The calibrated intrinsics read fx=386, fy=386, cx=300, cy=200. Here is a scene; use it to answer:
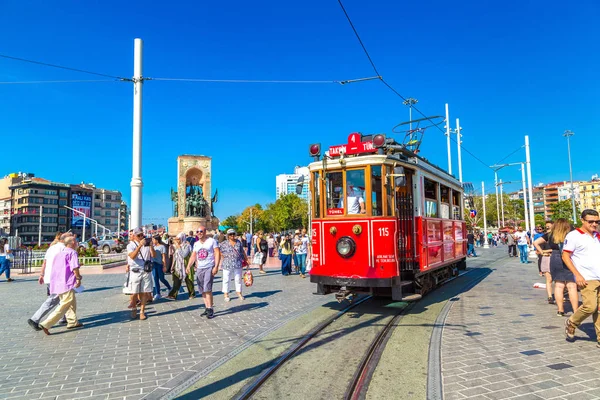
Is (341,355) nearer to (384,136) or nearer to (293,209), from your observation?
(384,136)

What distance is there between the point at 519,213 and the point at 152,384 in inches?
4511

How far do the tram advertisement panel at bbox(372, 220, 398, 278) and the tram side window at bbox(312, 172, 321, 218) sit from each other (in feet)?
4.23

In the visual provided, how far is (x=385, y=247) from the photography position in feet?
24.4

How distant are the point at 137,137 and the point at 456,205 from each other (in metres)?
9.54

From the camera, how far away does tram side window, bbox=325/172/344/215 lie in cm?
801

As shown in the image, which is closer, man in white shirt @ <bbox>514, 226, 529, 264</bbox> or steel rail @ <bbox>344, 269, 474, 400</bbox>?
steel rail @ <bbox>344, 269, 474, 400</bbox>

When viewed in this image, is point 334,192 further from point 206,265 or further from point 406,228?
point 206,265

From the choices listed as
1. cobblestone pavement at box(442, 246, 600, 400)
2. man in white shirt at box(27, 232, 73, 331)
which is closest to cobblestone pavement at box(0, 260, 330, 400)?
man in white shirt at box(27, 232, 73, 331)

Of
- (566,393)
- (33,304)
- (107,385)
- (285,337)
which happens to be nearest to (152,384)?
(107,385)

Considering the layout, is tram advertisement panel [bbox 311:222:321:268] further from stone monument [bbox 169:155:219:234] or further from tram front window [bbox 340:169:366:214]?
stone monument [bbox 169:155:219:234]

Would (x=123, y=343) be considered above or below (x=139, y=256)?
below

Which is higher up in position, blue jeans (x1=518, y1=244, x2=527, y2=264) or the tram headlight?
the tram headlight

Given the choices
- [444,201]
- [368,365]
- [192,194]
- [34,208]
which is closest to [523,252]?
[444,201]

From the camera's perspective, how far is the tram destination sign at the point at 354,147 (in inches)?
315
